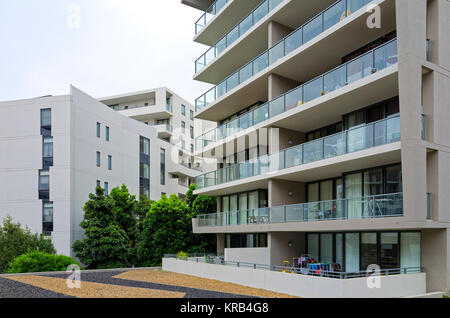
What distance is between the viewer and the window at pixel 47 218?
121 feet

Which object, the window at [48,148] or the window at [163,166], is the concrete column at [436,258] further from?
the window at [163,166]

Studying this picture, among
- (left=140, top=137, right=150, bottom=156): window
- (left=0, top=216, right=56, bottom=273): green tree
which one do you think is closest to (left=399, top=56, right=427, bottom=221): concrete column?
(left=0, top=216, right=56, bottom=273): green tree

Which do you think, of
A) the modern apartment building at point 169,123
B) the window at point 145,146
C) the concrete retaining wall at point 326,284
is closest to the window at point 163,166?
the modern apartment building at point 169,123

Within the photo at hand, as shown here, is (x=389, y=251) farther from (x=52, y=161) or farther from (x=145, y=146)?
(x=145, y=146)

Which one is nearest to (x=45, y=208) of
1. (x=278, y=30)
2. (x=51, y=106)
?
(x=51, y=106)

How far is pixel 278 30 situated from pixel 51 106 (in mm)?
22320

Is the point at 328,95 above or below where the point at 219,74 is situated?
below

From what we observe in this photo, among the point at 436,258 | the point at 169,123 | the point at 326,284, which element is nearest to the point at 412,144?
the point at 436,258

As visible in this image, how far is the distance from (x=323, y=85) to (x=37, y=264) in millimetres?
21042

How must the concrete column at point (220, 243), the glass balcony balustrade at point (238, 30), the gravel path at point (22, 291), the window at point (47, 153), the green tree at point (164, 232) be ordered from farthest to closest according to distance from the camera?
the window at point (47, 153), the green tree at point (164, 232), the concrete column at point (220, 243), the glass balcony balustrade at point (238, 30), the gravel path at point (22, 291)

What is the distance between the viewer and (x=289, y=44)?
22812 mm

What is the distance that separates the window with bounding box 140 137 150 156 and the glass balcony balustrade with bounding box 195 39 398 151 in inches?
911
